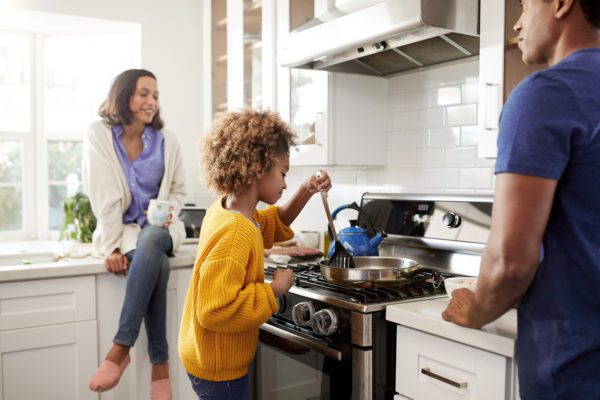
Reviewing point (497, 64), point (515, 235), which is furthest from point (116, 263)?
point (515, 235)

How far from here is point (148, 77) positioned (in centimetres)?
257

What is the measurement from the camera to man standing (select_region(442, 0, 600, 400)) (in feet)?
3.00

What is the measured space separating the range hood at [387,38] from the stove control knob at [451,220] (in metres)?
0.55

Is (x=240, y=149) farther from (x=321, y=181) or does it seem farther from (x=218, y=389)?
(x=218, y=389)

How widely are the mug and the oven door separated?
2.41 ft

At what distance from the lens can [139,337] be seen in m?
2.43

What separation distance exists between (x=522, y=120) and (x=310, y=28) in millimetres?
1272

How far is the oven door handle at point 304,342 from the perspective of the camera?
5.19 ft

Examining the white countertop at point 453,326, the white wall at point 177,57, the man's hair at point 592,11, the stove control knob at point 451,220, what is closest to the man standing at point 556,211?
the man's hair at point 592,11

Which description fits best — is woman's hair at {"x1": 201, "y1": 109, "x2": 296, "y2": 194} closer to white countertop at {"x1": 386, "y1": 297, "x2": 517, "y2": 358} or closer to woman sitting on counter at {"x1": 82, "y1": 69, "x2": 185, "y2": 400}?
white countertop at {"x1": 386, "y1": 297, "x2": 517, "y2": 358}

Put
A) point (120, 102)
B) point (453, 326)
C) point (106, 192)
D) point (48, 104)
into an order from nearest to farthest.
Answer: point (453, 326) < point (106, 192) < point (120, 102) < point (48, 104)

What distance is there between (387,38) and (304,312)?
0.87 metres

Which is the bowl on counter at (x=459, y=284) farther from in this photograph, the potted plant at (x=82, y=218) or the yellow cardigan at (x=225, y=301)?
the potted plant at (x=82, y=218)

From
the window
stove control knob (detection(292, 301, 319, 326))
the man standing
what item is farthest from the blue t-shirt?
the window
